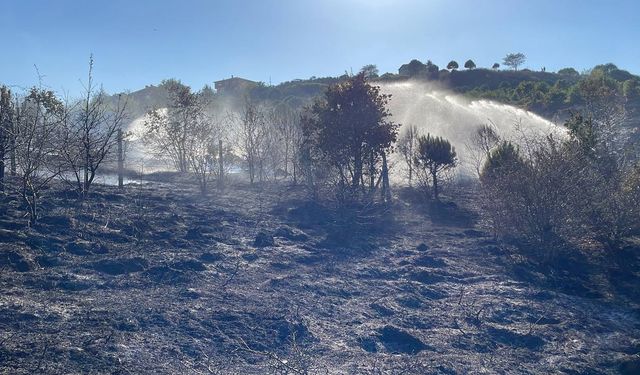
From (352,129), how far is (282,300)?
8.02 metres

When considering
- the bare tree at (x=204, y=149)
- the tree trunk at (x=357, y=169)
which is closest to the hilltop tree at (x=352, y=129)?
the tree trunk at (x=357, y=169)

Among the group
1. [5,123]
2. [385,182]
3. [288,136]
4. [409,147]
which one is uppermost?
[288,136]

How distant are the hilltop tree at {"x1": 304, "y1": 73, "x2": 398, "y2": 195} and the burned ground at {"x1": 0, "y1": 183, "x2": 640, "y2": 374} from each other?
3.36m

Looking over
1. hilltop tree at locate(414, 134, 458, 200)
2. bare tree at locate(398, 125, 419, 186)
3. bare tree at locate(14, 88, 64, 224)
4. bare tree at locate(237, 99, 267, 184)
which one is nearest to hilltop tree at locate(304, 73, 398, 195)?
hilltop tree at locate(414, 134, 458, 200)

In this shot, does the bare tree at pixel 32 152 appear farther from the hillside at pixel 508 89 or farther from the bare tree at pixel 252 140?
the hillside at pixel 508 89

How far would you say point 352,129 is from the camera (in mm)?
15312

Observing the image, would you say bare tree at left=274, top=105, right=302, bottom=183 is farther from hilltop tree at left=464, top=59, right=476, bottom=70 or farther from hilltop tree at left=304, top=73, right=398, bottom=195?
hilltop tree at left=464, top=59, right=476, bottom=70

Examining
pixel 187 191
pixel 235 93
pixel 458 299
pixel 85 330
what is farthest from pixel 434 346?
pixel 235 93

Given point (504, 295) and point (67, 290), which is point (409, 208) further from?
point (67, 290)

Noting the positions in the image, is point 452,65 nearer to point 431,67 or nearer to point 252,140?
point 431,67

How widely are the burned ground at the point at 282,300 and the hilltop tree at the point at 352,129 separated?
3.36 m

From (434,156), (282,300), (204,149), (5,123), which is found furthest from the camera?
(204,149)

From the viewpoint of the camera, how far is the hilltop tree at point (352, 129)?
15.3 metres

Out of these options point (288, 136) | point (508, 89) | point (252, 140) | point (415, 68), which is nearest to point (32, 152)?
point (252, 140)
